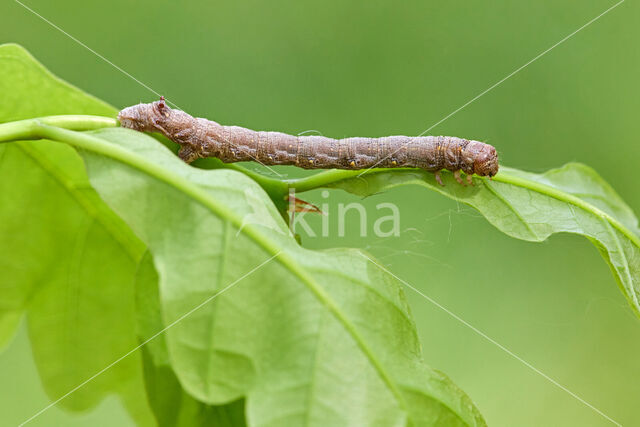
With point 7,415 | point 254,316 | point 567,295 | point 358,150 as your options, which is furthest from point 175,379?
point 567,295

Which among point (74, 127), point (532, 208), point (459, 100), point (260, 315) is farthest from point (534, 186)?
point (459, 100)

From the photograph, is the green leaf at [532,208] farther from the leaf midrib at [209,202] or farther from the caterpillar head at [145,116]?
the caterpillar head at [145,116]

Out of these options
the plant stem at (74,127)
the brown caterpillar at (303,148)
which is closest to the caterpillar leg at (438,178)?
the brown caterpillar at (303,148)

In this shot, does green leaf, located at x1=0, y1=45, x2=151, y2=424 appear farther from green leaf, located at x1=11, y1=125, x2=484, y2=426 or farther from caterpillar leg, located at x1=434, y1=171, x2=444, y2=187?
caterpillar leg, located at x1=434, y1=171, x2=444, y2=187

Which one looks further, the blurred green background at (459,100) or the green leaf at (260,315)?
the blurred green background at (459,100)

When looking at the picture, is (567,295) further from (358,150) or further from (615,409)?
(358,150)

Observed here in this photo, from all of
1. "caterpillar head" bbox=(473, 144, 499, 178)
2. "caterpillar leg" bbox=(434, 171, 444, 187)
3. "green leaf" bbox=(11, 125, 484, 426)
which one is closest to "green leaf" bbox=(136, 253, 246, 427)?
"green leaf" bbox=(11, 125, 484, 426)

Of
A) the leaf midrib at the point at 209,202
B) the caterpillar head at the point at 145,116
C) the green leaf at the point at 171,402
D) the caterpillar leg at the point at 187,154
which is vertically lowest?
the green leaf at the point at 171,402
